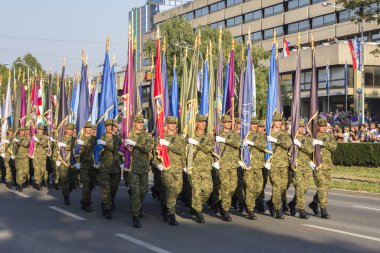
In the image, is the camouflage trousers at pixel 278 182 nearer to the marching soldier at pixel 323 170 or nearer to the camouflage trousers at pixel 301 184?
the camouflage trousers at pixel 301 184

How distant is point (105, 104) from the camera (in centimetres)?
1211

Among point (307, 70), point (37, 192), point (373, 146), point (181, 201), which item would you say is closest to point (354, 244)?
point (181, 201)

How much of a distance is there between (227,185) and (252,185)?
0.60 meters

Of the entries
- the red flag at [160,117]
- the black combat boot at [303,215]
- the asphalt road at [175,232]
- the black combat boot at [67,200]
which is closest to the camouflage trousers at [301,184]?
the black combat boot at [303,215]

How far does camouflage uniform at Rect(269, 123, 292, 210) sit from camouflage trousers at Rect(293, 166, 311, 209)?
208 mm

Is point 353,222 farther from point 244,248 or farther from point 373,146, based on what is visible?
point 373,146

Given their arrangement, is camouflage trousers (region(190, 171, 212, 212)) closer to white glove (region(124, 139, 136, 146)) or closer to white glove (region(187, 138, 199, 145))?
white glove (region(187, 138, 199, 145))

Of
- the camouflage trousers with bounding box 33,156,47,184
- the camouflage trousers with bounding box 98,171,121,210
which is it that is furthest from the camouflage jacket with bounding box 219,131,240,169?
the camouflage trousers with bounding box 33,156,47,184

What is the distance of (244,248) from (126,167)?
10.8ft

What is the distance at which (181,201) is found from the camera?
524 inches

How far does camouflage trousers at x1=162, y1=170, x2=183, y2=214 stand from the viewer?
9.84m

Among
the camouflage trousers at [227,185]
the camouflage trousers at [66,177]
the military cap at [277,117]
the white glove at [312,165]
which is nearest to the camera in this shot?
the camouflage trousers at [227,185]

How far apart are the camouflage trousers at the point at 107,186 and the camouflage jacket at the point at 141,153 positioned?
3.09 feet

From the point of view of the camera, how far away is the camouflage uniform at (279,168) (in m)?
10.6
